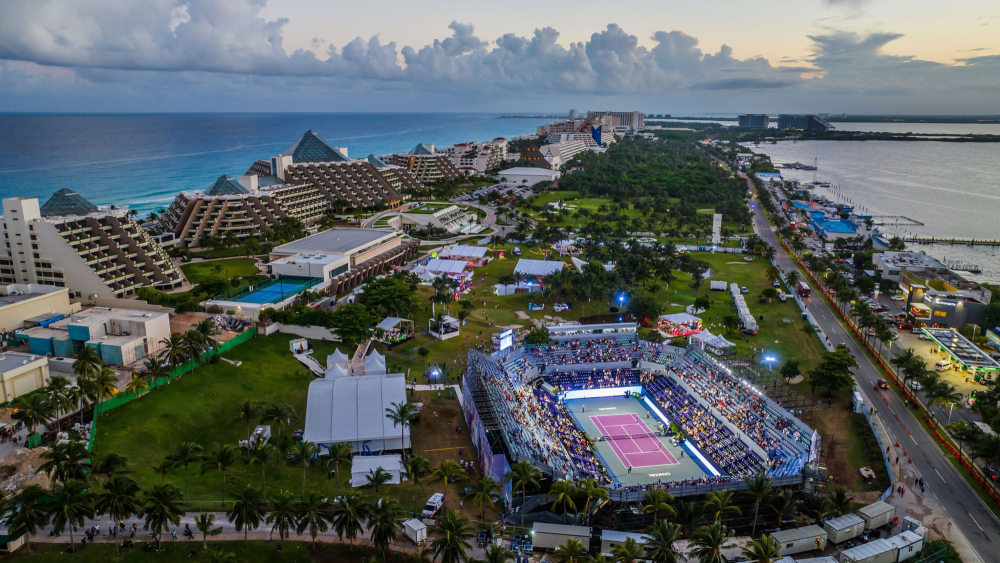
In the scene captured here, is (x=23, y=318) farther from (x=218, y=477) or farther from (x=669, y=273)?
(x=669, y=273)

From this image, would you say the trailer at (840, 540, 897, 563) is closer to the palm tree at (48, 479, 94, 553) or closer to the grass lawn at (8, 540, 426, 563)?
the grass lawn at (8, 540, 426, 563)

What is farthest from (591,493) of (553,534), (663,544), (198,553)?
(198,553)

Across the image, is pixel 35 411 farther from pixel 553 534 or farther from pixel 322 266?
pixel 322 266

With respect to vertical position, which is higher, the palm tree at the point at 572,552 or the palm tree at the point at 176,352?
the palm tree at the point at 176,352

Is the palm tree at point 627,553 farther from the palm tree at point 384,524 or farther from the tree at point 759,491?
the palm tree at point 384,524

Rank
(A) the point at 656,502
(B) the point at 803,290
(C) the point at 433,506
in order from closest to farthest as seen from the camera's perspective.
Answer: (A) the point at 656,502
(C) the point at 433,506
(B) the point at 803,290

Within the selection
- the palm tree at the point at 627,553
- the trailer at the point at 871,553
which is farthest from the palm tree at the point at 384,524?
the trailer at the point at 871,553
